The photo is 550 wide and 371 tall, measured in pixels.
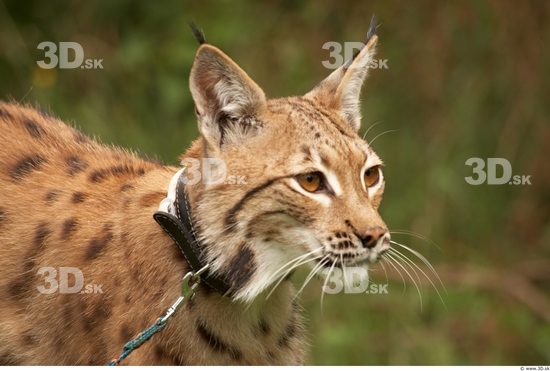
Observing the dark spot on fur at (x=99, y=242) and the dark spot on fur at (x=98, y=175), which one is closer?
the dark spot on fur at (x=99, y=242)

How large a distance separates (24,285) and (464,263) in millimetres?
4342

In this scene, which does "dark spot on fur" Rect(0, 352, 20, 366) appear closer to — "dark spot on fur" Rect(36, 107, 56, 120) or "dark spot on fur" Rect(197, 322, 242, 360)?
"dark spot on fur" Rect(197, 322, 242, 360)

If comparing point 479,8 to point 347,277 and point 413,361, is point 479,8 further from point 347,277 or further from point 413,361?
point 347,277

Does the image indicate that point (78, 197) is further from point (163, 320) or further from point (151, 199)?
point (163, 320)

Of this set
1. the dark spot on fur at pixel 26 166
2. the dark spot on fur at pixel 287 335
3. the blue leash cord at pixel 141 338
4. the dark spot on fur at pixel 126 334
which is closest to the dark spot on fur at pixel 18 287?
the dark spot on fur at pixel 26 166

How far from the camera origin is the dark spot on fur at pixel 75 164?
188 inches

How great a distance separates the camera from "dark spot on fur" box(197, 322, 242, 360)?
407 centimetres

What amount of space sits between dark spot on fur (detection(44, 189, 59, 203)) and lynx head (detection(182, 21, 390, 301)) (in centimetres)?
93

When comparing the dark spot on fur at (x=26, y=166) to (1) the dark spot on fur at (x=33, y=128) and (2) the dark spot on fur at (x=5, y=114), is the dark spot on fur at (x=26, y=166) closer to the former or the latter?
(1) the dark spot on fur at (x=33, y=128)

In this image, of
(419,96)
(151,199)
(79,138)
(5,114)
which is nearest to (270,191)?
(151,199)

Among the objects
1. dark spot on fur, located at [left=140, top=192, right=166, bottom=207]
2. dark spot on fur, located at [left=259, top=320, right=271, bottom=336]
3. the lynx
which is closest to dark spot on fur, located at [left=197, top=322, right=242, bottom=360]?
the lynx

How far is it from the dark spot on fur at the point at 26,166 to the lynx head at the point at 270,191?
1.12 m

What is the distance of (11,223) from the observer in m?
4.68

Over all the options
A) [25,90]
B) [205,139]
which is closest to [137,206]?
[205,139]
